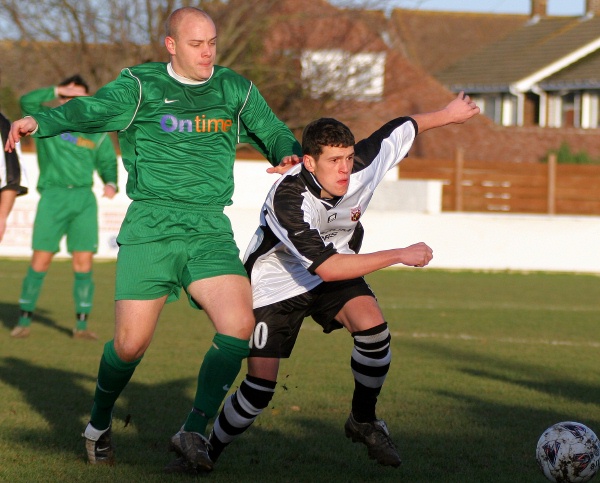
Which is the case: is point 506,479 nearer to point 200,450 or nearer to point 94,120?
point 200,450

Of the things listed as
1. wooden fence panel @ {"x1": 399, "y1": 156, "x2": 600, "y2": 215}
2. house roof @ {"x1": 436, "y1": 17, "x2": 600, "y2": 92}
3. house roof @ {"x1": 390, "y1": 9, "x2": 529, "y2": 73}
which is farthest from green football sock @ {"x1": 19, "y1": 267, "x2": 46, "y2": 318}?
house roof @ {"x1": 390, "y1": 9, "x2": 529, "y2": 73}

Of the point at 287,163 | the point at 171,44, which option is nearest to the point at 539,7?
the point at 287,163

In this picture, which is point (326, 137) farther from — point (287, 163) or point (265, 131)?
point (265, 131)

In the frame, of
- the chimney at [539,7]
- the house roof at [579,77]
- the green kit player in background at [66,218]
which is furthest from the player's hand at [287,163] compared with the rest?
the chimney at [539,7]

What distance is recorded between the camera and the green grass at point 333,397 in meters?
5.62

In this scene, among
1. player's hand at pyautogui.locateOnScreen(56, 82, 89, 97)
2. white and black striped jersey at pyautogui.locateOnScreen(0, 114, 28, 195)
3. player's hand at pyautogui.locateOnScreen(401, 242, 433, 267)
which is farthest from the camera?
player's hand at pyautogui.locateOnScreen(56, 82, 89, 97)

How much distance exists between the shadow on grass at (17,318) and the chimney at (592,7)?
4461 centimetres

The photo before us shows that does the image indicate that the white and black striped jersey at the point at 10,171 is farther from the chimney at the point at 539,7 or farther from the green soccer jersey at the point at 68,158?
the chimney at the point at 539,7

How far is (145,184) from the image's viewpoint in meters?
5.50

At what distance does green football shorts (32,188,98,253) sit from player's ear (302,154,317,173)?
18.7 feet

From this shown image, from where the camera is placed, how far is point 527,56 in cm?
4988

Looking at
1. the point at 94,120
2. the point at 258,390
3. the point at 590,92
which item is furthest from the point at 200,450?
the point at 590,92

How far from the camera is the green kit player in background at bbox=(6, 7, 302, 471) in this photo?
17.5 ft

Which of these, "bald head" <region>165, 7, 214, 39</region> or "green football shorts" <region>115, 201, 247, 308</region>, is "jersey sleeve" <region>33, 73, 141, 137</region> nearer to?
"bald head" <region>165, 7, 214, 39</region>
